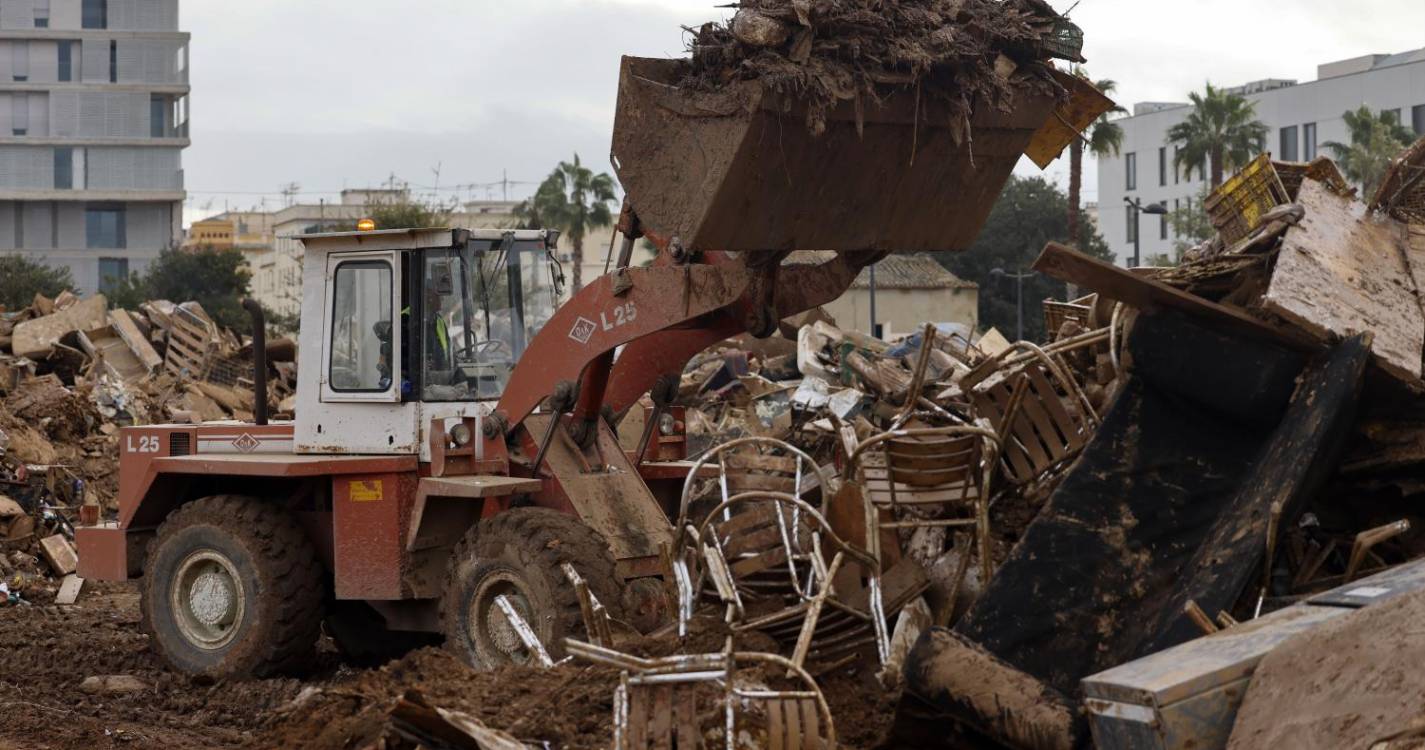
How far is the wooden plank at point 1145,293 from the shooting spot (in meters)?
6.75

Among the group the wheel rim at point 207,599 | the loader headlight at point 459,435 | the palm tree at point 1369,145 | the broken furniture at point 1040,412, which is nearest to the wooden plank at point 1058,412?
the broken furniture at point 1040,412

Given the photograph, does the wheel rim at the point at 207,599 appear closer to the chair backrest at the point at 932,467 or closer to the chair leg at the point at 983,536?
the chair backrest at the point at 932,467

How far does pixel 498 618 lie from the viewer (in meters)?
8.41

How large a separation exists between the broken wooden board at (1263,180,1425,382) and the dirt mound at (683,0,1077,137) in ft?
4.62

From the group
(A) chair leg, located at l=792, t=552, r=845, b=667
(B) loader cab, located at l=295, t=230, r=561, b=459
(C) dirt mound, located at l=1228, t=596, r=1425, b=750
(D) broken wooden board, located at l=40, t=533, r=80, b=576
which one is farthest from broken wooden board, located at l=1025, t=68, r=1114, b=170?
(D) broken wooden board, located at l=40, t=533, r=80, b=576

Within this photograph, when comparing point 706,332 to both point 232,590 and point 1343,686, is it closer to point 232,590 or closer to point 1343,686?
point 232,590

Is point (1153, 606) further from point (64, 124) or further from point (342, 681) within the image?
point (64, 124)

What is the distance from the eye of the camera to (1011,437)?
868cm

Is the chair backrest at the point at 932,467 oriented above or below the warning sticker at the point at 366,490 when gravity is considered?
above

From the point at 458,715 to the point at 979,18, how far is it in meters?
3.88

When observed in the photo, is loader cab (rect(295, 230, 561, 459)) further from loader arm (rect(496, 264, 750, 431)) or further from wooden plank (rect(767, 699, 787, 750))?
wooden plank (rect(767, 699, 787, 750))

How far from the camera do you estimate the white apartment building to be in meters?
62.0

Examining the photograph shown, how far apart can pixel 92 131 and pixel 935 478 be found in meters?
72.5

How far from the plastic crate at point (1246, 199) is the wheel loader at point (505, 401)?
60.8 inches
